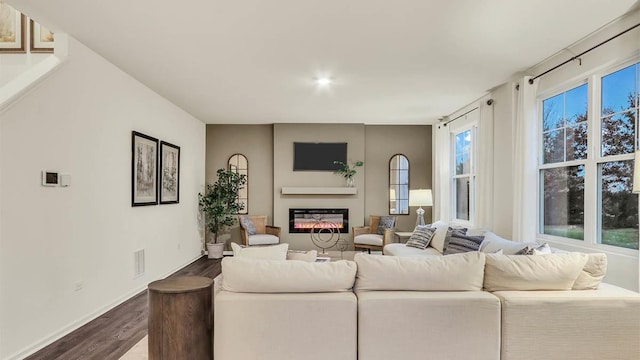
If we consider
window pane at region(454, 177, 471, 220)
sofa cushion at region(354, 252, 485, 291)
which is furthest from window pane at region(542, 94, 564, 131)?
sofa cushion at region(354, 252, 485, 291)

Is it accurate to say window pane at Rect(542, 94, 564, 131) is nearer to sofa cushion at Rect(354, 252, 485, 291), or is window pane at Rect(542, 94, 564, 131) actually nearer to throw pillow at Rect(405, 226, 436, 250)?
throw pillow at Rect(405, 226, 436, 250)

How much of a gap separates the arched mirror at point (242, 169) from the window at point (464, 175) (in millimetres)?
4078

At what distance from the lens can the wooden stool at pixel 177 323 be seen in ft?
7.02

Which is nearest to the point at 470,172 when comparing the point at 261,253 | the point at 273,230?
the point at 273,230

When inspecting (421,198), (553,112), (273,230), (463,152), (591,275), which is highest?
(553,112)

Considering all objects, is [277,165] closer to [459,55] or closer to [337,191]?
[337,191]

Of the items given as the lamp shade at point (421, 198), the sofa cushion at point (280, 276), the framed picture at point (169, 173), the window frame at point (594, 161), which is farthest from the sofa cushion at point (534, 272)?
the framed picture at point (169, 173)

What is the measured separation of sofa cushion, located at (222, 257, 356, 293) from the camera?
2275 mm

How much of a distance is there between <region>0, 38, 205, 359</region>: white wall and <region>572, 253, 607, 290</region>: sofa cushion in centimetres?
389

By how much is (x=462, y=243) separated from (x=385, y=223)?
312cm

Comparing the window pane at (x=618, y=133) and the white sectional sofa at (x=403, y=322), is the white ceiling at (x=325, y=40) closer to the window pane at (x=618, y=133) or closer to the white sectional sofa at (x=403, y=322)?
the window pane at (x=618, y=133)

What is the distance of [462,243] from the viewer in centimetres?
454

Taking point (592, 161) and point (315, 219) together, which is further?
point (315, 219)

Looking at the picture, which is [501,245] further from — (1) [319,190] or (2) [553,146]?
(1) [319,190]
